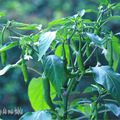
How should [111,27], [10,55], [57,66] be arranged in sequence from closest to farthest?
[57,66] < [10,55] < [111,27]

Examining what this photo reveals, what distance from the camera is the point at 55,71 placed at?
2.54 feet

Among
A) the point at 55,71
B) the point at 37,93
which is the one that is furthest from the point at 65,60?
the point at 37,93

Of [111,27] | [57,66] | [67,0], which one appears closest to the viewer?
[57,66]

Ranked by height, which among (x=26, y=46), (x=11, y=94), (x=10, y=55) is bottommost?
(x=11, y=94)

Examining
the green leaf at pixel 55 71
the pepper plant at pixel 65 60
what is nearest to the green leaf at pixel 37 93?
the pepper plant at pixel 65 60

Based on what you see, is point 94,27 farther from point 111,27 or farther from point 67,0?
point 67,0

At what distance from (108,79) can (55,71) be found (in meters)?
0.10

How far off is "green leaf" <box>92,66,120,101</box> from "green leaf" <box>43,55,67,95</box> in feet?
0.21

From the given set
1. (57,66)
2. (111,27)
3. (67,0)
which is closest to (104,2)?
(57,66)

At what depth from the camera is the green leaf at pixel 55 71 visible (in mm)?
772

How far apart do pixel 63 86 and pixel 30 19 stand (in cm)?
200

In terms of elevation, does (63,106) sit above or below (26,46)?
below

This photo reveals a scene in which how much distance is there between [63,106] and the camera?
2.89 feet

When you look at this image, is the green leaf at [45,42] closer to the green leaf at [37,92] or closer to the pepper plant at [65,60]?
the pepper plant at [65,60]
